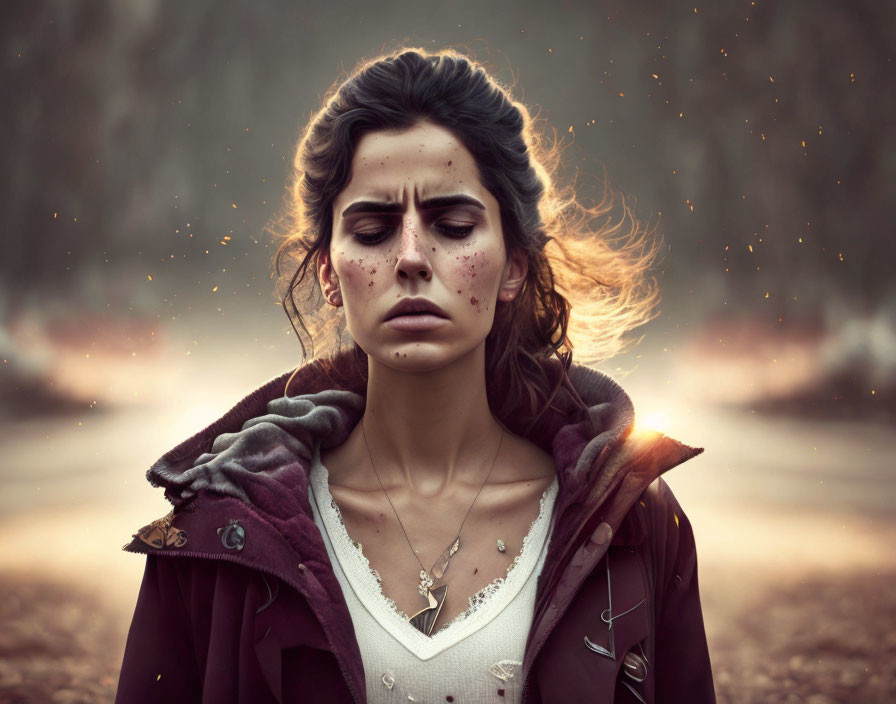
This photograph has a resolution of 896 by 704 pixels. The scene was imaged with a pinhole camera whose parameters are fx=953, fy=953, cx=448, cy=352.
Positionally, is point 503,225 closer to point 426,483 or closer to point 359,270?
point 359,270

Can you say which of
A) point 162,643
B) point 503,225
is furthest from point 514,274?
point 162,643

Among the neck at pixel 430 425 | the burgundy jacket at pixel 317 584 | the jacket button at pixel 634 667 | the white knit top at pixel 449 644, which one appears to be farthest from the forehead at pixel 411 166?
the jacket button at pixel 634 667

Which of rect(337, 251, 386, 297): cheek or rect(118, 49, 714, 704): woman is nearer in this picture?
rect(118, 49, 714, 704): woman

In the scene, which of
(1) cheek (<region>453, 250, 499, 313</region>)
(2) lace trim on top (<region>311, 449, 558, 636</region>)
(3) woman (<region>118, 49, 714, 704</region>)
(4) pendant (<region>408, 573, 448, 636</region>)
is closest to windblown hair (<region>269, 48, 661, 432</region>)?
(3) woman (<region>118, 49, 714, 704</region>)

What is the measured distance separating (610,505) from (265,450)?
65cm

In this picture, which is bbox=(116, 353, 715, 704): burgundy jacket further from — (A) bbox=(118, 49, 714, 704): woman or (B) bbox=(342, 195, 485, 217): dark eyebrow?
(B) bbox=(342, 195, 485, 217): dark eyebrow

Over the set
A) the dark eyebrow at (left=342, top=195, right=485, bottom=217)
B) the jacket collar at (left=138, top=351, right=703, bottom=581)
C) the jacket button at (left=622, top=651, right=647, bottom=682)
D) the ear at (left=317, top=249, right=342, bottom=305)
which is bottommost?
the jacket button at (left=622, top=651, right=647, bottom=682)

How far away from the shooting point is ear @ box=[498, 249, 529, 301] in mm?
1882

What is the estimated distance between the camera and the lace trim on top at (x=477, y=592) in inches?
64.4

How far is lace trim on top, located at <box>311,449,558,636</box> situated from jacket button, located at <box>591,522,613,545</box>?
127 mm

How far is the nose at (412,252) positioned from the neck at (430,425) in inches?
8.4

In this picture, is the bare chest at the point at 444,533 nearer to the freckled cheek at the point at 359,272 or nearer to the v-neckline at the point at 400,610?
the v-neckline at the point at 400,610

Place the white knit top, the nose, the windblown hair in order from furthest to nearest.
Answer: the windblown hair, the nose, the white knit top

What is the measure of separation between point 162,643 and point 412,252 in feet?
2.72
